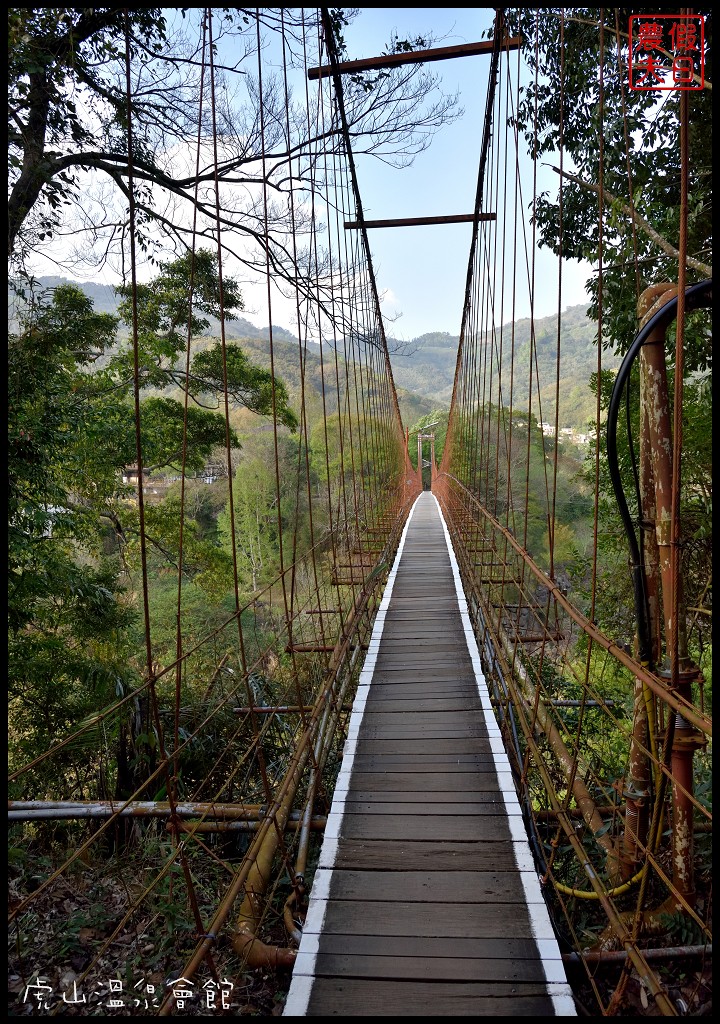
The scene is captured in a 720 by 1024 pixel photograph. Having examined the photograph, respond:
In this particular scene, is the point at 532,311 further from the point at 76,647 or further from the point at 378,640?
the point at 76,647

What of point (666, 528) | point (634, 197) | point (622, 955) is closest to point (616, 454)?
point (666, 528)

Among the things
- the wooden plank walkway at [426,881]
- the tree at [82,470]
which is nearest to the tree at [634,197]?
the wooden plank walkway at [426,881]

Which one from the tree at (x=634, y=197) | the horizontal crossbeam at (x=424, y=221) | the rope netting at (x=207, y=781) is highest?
the horizontal crossbeam at (x=424, y=221)

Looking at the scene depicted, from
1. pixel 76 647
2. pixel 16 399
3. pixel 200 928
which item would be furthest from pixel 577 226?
pixel 76 647

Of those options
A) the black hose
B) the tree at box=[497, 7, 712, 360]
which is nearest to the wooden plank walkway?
the black hose

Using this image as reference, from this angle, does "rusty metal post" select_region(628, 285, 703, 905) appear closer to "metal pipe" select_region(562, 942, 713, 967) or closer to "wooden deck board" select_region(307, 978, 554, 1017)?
"metal pipe" select_region(562, 942, 713, 967)

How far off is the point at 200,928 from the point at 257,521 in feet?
44.1

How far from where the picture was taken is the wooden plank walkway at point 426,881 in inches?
48.4

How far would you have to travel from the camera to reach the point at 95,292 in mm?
4754

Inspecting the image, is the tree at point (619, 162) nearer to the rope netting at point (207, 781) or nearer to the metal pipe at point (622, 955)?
the rope netting at point (207, 781)

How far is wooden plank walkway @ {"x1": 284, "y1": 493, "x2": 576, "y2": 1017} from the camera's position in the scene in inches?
48.4

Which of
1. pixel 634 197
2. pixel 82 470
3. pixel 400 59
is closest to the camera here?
pixel 634 197

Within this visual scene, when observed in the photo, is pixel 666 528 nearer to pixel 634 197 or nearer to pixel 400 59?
pixel 634 197

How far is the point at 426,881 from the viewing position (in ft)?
5.02
